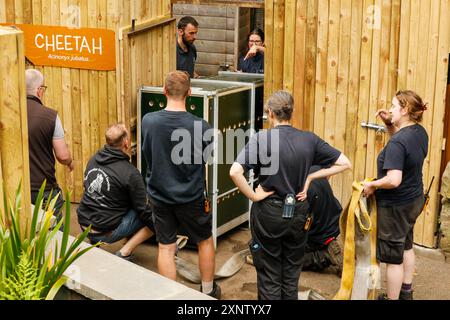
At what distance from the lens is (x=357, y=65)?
24.7 ft

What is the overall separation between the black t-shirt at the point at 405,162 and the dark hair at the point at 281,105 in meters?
0.79

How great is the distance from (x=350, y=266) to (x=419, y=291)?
3.90ft

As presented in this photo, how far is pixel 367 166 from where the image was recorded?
7.62m

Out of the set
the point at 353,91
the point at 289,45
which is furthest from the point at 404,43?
the point at 289,45

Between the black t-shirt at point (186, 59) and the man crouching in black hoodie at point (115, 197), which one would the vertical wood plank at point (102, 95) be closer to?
the man crouching in black hoodie at point (115, 197)

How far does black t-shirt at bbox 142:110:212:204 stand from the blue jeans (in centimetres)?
82

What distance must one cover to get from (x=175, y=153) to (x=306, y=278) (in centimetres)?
172

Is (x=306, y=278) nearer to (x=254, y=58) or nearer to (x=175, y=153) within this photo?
(x=175, y=153)

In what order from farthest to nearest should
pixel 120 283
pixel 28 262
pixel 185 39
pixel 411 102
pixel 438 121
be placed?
1. pixel 185 39
2. pixel 438 121
3. pixel 411 102
4. pixel 120 283
5. pixel 28 262

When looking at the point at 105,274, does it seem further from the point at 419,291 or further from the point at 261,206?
the point at 419,291

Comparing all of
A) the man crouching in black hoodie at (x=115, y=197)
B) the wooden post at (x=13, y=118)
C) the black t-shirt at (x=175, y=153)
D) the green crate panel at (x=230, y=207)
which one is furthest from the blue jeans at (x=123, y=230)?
the wooden post at (x=13, y=118)

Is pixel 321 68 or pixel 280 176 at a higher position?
pixel 321 68


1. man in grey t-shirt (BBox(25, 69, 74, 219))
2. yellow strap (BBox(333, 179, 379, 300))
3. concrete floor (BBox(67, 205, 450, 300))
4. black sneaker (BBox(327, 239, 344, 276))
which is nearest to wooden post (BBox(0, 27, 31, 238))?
man in grey t-shirt (BBox(25, 69, 74, 219))

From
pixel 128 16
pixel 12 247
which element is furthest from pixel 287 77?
pixel 12 247
